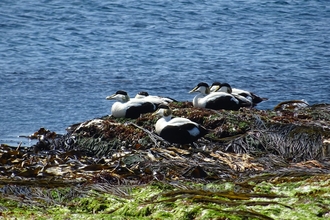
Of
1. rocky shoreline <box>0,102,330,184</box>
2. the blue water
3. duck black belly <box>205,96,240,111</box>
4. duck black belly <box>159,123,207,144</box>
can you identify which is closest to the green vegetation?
rocky shoreline <box>0,102,330,184</box>

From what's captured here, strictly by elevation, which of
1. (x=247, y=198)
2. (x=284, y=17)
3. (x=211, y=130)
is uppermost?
(x=247, y=198)

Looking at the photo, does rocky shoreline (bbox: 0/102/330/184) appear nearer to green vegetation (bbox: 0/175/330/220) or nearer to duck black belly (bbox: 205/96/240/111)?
duck black belly (bbox: 205/96/240/111)

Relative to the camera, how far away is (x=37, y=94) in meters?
16.0

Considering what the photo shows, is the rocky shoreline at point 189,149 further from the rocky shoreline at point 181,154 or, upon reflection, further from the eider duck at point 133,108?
the eider duck at point 133,108

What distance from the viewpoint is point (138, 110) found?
1154cm

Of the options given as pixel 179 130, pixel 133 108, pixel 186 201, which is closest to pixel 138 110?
pixel 133 108

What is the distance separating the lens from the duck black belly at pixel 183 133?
32.2ft

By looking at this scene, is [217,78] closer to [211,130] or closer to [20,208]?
[211,130]

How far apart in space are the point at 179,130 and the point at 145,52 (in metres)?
11.8

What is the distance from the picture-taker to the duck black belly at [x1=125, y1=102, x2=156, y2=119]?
1148 cm

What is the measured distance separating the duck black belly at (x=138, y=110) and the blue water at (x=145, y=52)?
1859 mm

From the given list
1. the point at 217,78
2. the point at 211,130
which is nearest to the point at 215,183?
the point at 211,130

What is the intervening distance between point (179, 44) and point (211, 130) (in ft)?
42.3

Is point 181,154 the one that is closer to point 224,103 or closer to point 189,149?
point 189,149
